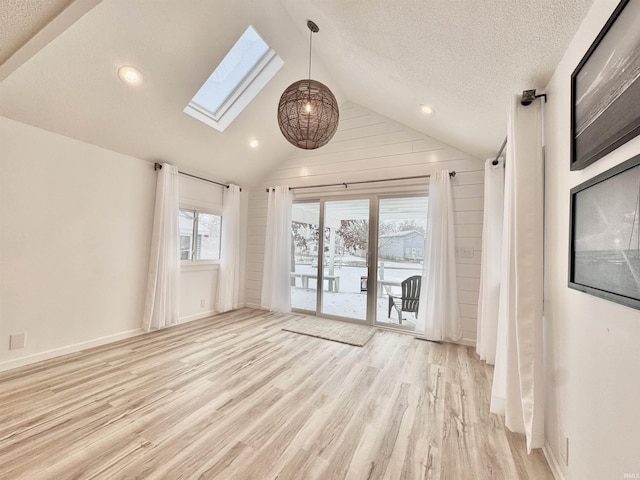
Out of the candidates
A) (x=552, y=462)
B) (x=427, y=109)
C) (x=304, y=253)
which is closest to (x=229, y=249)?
(x=304, y=253)

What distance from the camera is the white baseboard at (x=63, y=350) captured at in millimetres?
2421

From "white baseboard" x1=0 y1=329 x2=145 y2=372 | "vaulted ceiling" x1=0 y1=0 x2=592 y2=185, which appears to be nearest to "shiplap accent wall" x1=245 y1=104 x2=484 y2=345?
"vaulted ceiling" x1=0 y1=0 x2=592 y2=185

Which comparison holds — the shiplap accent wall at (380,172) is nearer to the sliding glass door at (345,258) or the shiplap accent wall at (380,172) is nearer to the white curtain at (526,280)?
the sliding glass door at (345,258)

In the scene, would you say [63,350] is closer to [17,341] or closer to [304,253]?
[17,341]

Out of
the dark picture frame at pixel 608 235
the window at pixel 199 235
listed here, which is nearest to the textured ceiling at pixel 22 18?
the dark picture frame at pixel 608 235

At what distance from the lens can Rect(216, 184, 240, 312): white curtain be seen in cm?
455

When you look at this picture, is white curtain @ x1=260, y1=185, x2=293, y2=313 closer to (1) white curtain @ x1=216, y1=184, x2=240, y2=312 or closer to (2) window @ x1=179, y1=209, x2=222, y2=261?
(1) white curtain @ x1=216, y1=184, x2=240, y2=312

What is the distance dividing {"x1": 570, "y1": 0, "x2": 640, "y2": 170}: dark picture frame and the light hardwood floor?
5.59 ft

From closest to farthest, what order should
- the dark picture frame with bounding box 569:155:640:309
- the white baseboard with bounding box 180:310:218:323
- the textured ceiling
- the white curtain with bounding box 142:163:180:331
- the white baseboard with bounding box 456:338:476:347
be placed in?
the dark picture frame with bounding box 569:155:640:309
the textured ceiling
the white baseboard with bounding box 456:338:476:347
the white curtain with bounding box 142:163:180:331
the white baseboard with bounding box 180:310:218:323

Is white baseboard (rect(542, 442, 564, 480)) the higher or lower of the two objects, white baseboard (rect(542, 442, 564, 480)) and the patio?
the lower

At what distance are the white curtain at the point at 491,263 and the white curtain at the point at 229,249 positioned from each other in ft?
12.6

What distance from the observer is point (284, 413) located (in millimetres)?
1889

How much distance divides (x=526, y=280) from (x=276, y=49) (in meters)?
3.33

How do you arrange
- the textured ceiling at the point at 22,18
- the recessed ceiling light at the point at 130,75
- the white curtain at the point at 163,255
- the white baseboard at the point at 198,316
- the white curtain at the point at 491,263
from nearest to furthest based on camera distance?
the textured ceiling at the point at 22,18 < the recessed ceiling light at the point at 130,75 < the white curtain at the point at 491,263 < the white curtain at the point at 163,255 < the white baseboard at the point at 198,316
